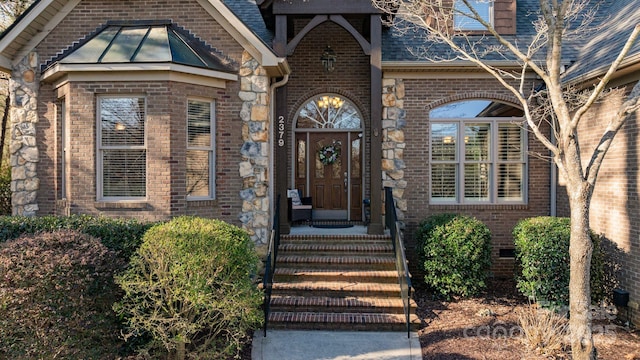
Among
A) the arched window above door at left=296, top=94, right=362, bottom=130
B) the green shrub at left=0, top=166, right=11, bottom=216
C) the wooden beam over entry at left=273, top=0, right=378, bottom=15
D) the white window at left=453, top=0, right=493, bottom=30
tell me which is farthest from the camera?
the green shrub at left=0, top=166, right=11, bottom=216

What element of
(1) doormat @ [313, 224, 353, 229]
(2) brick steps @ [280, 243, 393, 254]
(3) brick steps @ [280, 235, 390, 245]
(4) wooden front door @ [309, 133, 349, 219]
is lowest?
(2) brick steps @ [280, 243, 393, 254]

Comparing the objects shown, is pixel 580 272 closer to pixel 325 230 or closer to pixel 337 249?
pixel 337 249

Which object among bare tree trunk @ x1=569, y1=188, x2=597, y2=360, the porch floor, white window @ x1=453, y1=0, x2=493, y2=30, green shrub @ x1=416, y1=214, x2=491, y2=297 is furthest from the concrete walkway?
white window @ x1=453, y1=0, x2=493, y2=30

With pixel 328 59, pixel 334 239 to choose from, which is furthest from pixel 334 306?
pixel 328 59

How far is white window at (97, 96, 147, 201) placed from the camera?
295 inches

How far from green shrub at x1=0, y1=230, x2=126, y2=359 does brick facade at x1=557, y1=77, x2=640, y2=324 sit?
744 centimetres

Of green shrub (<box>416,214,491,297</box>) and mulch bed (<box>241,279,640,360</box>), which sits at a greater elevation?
green shrub (<box>416,214,491,297</box>)

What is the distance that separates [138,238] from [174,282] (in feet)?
3.38

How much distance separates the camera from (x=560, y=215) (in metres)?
8.91

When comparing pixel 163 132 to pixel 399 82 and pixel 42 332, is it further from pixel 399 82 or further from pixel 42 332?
pixel 399 82

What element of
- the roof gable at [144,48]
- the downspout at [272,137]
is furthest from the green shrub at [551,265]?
the roof gable at [144,48]

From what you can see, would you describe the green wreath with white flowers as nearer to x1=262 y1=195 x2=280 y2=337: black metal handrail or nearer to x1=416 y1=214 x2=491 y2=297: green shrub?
x1=262 y1=195 x2=280 y2=337: black metal handrail

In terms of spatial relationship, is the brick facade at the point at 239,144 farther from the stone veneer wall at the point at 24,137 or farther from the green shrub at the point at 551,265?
the green shrub at the point at 551,265

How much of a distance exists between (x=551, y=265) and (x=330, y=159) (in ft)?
17.3
